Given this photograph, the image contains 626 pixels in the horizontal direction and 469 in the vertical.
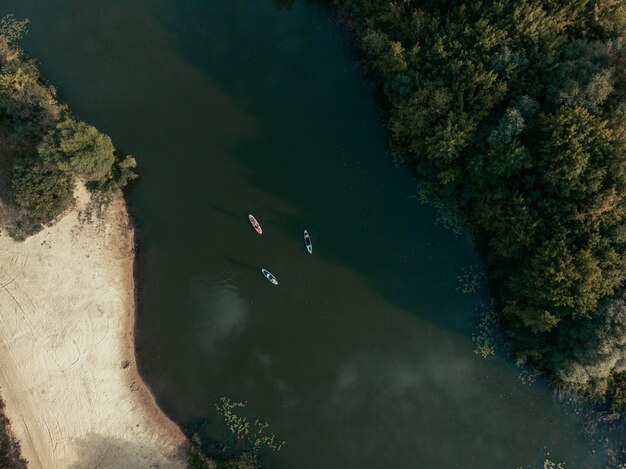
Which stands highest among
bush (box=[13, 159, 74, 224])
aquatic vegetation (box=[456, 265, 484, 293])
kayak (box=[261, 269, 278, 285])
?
aquatic vegetation (box=[456, 265, 484, 293])

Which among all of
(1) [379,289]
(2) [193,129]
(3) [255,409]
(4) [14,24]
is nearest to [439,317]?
(1) [379,289]

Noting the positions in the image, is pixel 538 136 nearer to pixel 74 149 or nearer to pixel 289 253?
pixel 289 253

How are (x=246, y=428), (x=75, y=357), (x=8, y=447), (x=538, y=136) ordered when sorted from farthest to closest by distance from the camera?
(x=246, y=428)
(x=75, y=357)
(x=8, y=447)
(x=538, y=136)

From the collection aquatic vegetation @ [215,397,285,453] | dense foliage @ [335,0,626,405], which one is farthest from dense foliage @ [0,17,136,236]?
dense foliage @ [335,0,626,405]

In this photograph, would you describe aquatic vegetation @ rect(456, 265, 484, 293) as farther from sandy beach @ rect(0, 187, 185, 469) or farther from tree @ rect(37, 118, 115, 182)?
tree @ rect(37, 118, 115, 182)

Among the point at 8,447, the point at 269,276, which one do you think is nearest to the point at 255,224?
the point at 269,276

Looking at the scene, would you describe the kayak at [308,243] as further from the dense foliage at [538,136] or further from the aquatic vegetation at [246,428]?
the aquatic vegetation at [246,428]
